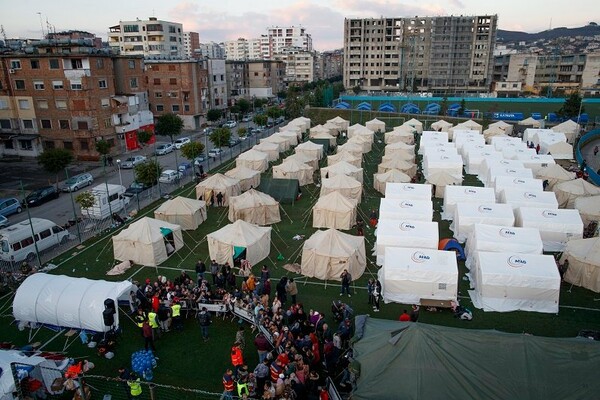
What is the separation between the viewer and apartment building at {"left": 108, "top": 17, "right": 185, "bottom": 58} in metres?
80.4

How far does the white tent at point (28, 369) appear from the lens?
9.57 meters

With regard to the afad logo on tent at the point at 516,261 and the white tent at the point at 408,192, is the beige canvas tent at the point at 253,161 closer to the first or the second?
the white tent at the point at 408,192

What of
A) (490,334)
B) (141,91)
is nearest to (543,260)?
(490,334)

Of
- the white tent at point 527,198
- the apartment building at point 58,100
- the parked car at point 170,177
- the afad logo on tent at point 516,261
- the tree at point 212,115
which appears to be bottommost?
the parked car at point 170,177

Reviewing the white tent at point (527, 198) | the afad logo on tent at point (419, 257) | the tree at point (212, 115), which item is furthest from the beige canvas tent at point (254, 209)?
the tree at point (212, 115)

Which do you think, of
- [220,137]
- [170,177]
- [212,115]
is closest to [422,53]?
[212,115]

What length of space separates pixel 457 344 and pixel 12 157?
4329cm

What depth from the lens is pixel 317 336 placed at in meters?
12.4

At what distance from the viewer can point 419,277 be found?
49.0 ft

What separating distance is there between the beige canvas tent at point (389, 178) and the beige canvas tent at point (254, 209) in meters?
7.69

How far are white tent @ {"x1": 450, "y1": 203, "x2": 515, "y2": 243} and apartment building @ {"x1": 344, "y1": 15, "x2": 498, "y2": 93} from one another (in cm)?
7301

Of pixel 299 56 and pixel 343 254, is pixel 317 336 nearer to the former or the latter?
pixel 343 254

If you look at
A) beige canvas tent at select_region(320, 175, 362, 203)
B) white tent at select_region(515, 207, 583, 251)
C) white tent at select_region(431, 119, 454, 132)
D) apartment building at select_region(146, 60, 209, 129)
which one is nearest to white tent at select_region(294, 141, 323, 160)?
beige canvas tent at select_region(320, 175, 362, 203)

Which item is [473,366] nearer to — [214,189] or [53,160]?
[214,189]
